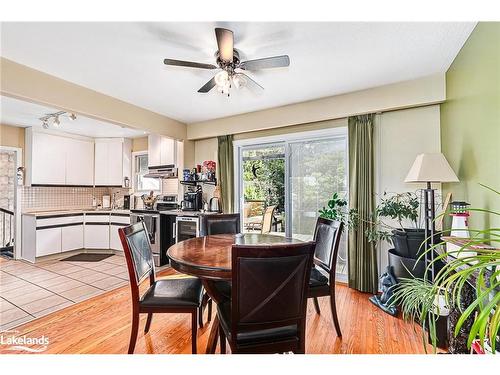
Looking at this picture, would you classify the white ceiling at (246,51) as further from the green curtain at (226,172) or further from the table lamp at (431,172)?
the green curtain at (226,172)

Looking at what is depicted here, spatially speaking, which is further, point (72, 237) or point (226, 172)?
point (72, 237)

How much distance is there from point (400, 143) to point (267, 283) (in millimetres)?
2634

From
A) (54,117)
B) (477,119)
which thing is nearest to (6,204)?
(54,117)

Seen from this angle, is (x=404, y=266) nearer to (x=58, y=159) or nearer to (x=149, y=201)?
(x=149, y=201)

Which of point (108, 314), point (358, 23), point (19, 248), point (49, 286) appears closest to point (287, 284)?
point (358, 23)

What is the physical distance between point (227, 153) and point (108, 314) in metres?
2.78

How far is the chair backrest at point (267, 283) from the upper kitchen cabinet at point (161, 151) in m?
3.66

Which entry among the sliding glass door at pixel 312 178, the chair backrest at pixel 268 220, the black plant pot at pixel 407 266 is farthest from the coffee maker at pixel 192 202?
the black plant pot at pixel 407 266

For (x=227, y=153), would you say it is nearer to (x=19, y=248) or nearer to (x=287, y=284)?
(x=287, y=284)

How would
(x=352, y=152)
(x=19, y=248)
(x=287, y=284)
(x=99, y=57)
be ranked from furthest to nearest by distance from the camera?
(x=19, y=248) → (x=352, y=152) → (x=99, y=57) → (x=287, y=284)

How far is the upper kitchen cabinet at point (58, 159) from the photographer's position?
4699 mm

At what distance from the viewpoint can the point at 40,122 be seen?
4.48 metres

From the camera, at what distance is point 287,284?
146 centimetres
